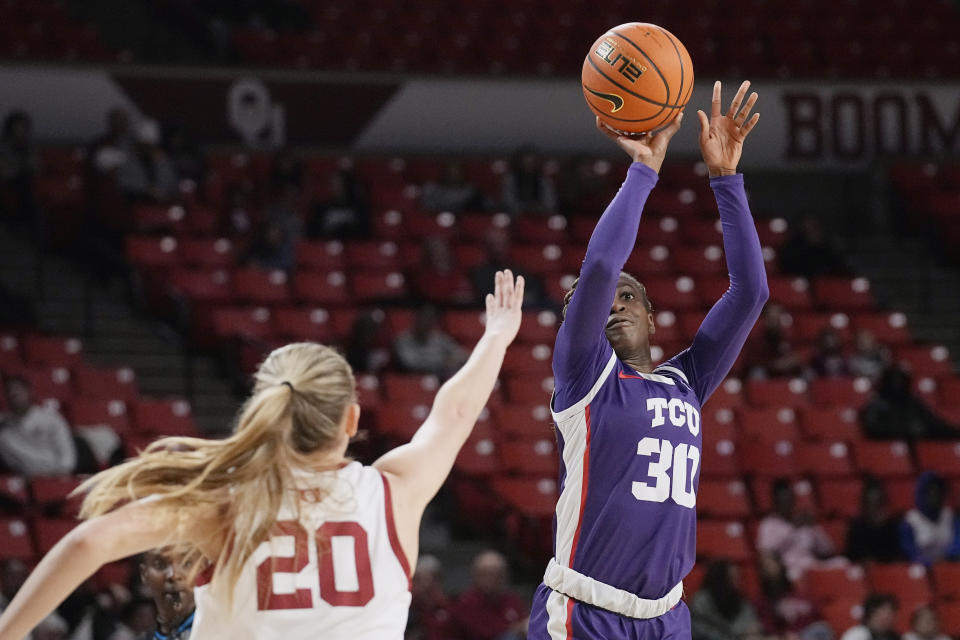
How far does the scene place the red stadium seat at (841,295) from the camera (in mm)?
13578

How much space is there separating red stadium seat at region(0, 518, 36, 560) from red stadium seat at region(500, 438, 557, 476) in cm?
329

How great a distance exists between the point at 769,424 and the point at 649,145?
751cm

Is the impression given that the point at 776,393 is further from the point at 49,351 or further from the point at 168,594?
the point at 168,594

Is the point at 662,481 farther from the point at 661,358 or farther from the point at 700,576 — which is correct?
the point at 661,358

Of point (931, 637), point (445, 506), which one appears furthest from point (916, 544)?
point (445, 506)

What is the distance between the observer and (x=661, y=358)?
450 inches

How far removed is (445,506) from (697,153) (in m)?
6.96

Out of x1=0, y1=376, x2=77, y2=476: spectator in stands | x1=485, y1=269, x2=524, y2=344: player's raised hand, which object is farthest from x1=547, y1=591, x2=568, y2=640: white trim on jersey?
x1=0, y1=376, x2=77, y2=476: spectator in stands

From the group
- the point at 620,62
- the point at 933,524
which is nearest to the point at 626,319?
the point at 620,62

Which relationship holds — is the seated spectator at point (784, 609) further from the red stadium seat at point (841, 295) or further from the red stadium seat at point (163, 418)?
the red stadium seat at point (841, 295)

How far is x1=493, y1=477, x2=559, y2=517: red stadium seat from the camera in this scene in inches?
395

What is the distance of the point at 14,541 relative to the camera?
873cm

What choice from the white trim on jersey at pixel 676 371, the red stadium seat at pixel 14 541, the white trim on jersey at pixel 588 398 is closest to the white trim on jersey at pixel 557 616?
the white trim on jersey at pixel 588 398

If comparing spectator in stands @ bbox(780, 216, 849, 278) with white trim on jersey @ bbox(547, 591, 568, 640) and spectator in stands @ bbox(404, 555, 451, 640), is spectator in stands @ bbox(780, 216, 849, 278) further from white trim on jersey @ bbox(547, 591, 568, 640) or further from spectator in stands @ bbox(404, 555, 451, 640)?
white trim on jersey @ bbox(547, 591, 568, 640)
